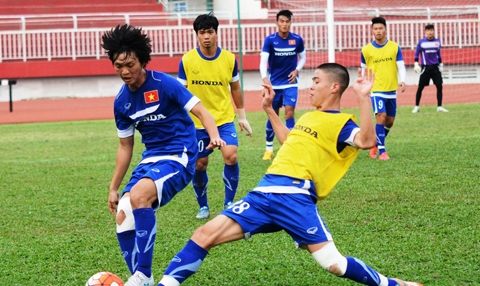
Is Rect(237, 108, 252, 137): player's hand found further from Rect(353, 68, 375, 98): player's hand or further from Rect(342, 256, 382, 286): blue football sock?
Rect(342, 256, 382, 286): blue football sock

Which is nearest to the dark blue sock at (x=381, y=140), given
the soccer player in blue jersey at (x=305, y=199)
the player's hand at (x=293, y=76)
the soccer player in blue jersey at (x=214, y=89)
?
the player's hand at (x=293, y=76)

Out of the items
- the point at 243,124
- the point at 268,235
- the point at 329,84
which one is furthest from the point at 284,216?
the point at 243,124

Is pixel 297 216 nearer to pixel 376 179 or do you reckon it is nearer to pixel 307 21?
pixel 376 179

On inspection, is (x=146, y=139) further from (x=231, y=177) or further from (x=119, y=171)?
(x=231, y=177)

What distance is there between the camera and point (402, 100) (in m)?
22.9

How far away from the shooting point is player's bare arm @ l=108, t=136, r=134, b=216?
5340 mm

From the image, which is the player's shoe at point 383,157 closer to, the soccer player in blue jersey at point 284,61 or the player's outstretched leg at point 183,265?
the soccer player in blue jersey at point 284,61

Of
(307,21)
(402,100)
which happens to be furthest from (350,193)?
(307,21)

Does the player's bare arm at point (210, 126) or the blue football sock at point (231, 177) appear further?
the blue football sock at point (231, 177)

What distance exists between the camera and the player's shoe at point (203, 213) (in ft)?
24.3

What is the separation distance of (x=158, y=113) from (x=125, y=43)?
21.7 inches

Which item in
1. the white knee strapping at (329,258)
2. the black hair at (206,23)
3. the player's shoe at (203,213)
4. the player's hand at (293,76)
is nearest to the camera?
the white knee strapping at (329,258)

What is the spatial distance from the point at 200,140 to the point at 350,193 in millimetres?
1889

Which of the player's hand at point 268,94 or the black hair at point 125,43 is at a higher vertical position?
the black hair at point 125,43
